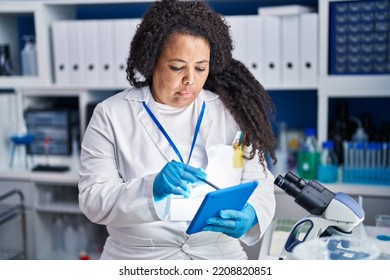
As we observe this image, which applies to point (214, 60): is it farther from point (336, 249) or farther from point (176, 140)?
point (336, 249)

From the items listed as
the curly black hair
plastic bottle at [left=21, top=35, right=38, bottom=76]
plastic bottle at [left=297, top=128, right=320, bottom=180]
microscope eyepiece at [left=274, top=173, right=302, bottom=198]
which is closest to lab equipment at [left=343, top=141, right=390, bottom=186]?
plastic bottle at [left=297, top=128, right=320, bottom=180]

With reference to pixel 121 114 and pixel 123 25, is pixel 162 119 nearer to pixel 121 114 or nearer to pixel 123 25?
pixel 121 114

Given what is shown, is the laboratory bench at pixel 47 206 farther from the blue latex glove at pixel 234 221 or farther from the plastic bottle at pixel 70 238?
the blue latex glove at pixel 234 221

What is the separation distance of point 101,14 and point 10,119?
0.63m

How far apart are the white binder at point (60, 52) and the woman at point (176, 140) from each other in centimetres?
99

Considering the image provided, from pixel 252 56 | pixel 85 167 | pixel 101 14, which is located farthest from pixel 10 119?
pixel 85 167

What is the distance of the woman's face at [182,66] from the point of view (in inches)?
45.9

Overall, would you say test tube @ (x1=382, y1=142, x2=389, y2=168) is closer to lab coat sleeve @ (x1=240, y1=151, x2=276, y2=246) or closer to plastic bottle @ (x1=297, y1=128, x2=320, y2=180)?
plastic bottle @ (x1=297, y1=128, x2=320, y2=180)

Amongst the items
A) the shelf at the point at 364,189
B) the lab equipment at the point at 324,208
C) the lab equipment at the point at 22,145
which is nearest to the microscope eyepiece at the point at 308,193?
the lab equipment at the point at 324,208

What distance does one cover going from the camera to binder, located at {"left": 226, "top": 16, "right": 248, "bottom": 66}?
78.5 inches

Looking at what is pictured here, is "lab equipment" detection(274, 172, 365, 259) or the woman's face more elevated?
the woman's face

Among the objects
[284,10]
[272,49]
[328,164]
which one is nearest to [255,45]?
[272,49]

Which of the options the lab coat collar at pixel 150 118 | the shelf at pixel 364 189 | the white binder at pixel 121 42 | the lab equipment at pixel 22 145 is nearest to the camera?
the lab coat collar at pixel 150 118

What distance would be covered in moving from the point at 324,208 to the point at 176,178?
0.30 meters
